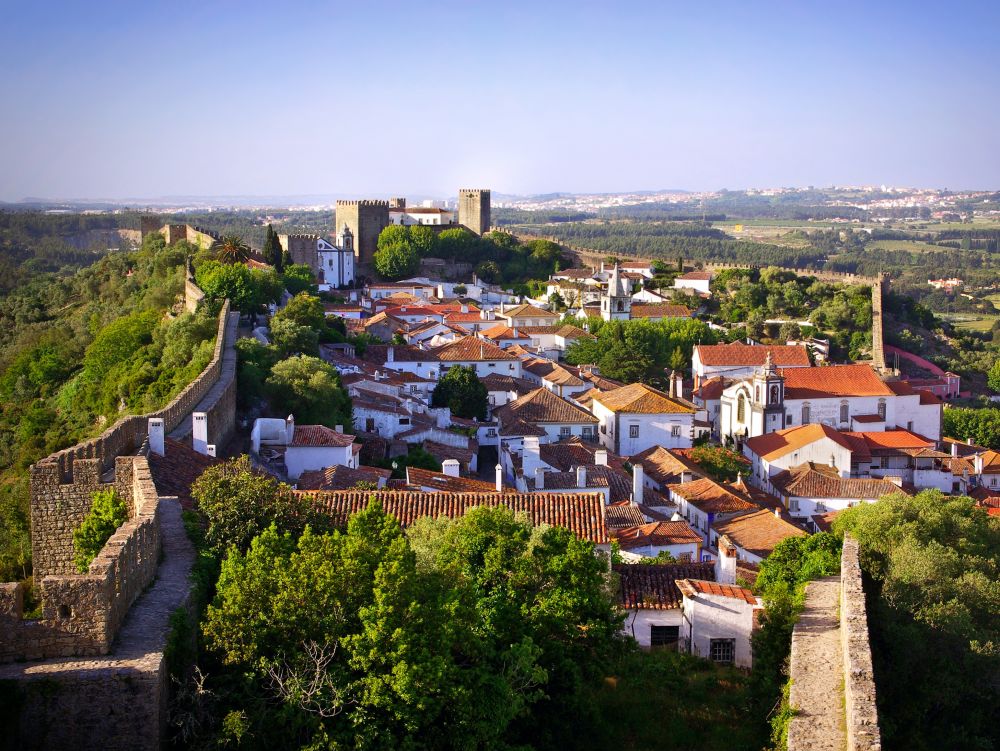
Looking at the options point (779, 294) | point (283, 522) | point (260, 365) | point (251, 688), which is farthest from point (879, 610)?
point (779, 294)

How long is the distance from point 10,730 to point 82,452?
15.1ft

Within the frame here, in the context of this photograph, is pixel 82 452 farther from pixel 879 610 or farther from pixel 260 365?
pixel 260 365

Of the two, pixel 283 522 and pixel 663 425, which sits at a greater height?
pixel 283 522

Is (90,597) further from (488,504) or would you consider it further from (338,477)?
(338,477)

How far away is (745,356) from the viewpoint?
36719 millimetres

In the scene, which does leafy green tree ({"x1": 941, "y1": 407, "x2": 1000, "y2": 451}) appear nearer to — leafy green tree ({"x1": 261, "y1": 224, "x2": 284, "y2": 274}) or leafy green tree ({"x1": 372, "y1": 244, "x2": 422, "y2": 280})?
leafy green tree ({"x1": 261, "y1": 224, "x2": 284, "y2": 274})

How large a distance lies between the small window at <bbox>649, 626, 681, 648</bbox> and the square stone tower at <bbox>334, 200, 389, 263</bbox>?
142 ft

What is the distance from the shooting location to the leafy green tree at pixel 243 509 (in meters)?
8.84

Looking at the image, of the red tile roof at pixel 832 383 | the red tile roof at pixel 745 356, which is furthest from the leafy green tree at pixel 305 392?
the red tile roof at pixel 745 356

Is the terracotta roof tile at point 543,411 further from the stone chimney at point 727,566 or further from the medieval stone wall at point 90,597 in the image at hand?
the medieval stone wall at point 90,597

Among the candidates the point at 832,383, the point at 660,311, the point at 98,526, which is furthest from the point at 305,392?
the point at 660,311

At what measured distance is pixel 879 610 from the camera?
10500 millimetres

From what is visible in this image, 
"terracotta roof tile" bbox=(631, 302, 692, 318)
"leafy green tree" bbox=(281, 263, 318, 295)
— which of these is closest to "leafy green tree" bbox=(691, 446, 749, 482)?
"leafy green tree" bbox=(281, 263, 318, 295)

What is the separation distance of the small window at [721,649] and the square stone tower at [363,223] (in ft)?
143
